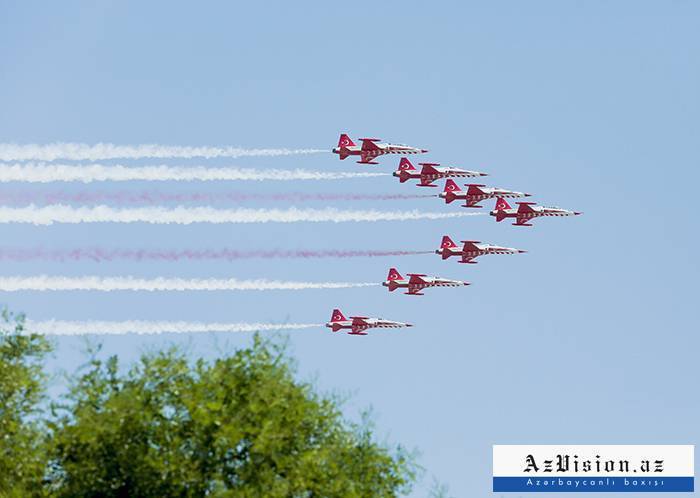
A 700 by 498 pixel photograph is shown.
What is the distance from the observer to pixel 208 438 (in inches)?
4508

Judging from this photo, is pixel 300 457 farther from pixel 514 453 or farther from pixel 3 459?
pixel 514 453

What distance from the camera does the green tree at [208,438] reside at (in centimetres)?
11362

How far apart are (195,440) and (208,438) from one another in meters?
0.87

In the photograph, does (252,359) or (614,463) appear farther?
(614,463)

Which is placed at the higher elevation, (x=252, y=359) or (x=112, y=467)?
(x=252, y=359)

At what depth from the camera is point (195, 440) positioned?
114688mm

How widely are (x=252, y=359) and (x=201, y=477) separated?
1038 centimetres

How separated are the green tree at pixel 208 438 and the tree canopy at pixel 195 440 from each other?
2.6 inches

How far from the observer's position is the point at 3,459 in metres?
119

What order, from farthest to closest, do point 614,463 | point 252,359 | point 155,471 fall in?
point 614,463
point 252,359
point 155,471

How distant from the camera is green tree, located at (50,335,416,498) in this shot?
11362 cm

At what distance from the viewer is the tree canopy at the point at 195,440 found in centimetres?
11375

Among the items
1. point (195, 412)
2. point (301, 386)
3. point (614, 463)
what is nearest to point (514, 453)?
point (614, 463)

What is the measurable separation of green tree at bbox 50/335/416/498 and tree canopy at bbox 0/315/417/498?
2.6 inches
